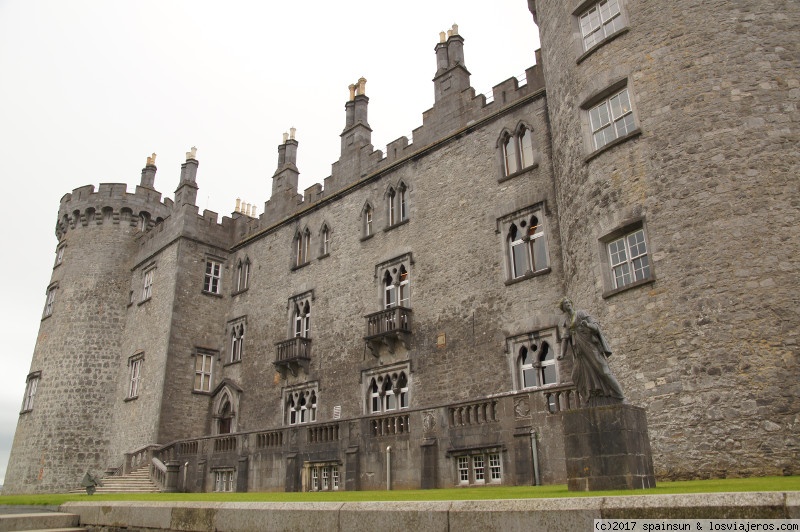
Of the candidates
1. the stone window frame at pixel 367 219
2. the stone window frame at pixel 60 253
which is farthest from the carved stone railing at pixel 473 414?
the stone window frame at pixel 60 253

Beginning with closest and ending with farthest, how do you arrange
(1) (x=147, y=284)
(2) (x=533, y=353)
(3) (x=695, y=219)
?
(3) (x=695, y=219) → (2) (x=533, y=353) → (1) (x=147, y=284)

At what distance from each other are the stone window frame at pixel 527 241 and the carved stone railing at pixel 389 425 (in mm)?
5153

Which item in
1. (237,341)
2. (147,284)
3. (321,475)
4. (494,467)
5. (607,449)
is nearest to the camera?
(607,449)

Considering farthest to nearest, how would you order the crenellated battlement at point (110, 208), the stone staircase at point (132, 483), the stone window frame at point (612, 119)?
the crenellated battlement at point (110, 208) < the stone staircase at point (132, 483) < the stone window frame at point (612, 119)

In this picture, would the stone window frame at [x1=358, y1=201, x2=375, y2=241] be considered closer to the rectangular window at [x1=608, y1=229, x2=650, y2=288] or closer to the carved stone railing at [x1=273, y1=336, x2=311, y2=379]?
the carved stone railing at [x1=273, y1=336, x2=311, y2=379]

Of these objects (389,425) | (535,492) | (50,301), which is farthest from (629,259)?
(50,301)

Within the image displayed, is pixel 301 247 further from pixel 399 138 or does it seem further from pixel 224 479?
pixel 224 479

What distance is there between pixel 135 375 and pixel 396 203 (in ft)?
51.0

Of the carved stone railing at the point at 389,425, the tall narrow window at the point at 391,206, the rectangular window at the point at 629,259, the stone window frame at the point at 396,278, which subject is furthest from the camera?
the tall narrow window at the point at 391,206

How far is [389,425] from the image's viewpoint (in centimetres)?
1691

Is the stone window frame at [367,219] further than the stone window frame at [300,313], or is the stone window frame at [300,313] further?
the stone window frame at [300,313]

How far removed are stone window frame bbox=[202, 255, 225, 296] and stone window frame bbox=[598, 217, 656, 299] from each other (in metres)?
20.2

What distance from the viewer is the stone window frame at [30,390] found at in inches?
1259

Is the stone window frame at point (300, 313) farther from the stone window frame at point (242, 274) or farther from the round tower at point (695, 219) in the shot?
the round tower at point (695, 219)
